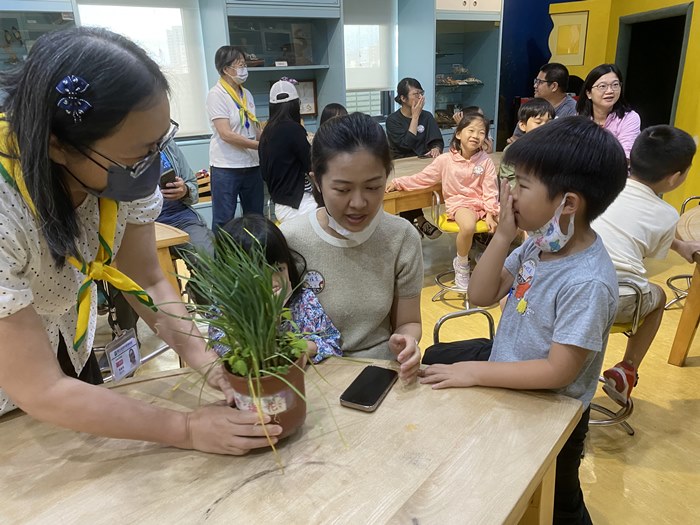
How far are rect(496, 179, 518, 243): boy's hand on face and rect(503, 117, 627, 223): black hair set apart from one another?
101 mm

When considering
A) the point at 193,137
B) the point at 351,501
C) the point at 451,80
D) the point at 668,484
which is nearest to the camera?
the point at 351,501

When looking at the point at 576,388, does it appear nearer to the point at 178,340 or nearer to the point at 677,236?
the point at 178,340

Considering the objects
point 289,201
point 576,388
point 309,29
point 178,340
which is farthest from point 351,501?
point 309,29

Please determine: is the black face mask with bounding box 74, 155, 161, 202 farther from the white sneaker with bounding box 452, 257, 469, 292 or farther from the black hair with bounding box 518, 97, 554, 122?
the black hair with bounding box 518, 97, 554, 122

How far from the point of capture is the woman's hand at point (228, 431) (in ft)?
2.72

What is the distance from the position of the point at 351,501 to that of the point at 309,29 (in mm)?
4990

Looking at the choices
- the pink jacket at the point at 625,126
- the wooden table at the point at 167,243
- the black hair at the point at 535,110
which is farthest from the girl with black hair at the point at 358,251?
the pink jacket at the point at 625,126

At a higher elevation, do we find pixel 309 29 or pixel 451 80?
pixel 309 29

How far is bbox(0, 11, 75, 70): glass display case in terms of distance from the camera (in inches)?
138

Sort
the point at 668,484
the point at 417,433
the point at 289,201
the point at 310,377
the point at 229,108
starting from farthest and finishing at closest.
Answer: the point at 229,108
the point at 289,201
the point at 668,484
the point at 310,377
the point at 417,433

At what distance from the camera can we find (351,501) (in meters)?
0.75

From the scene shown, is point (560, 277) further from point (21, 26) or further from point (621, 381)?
point (21, 26)

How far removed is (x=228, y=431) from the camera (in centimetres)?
83

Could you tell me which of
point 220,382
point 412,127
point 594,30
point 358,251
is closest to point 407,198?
point 412,127
